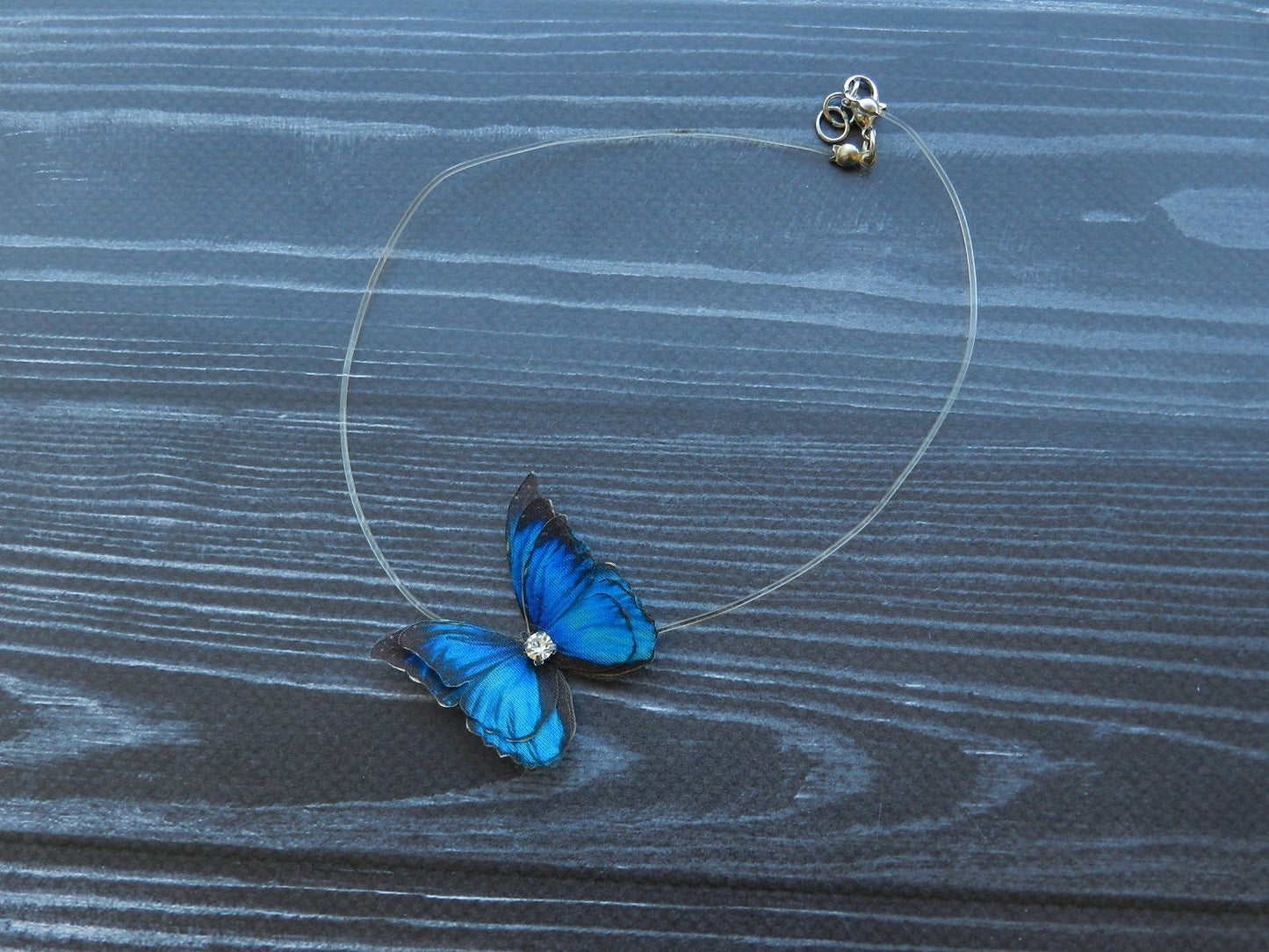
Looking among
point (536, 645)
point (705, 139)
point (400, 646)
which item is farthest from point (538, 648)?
point (705, 139)

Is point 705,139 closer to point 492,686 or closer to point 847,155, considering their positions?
point 847,155

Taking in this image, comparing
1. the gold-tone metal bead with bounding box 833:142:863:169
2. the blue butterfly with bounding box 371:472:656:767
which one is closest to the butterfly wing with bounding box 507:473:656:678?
the blue butterfly with bounding box 371:472:656:767

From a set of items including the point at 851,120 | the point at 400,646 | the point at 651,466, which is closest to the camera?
the point at 400,646

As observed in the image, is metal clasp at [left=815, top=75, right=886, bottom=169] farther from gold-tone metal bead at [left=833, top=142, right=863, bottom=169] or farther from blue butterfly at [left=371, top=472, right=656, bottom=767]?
blue butterfly at [left=371, top=472, right=656, bottom=767]

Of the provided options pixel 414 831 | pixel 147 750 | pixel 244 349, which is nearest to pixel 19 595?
pixel 147 750

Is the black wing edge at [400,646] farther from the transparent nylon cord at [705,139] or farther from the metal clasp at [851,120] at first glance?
the metal clasp at [851,120]

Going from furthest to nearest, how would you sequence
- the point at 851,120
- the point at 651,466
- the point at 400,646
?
the point at 851,120 → the point at 651,466 → the point at 400,646

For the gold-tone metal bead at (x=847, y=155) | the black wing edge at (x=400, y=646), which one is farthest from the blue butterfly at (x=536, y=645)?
the gold-tone metal bead at (x=847, y=155)
